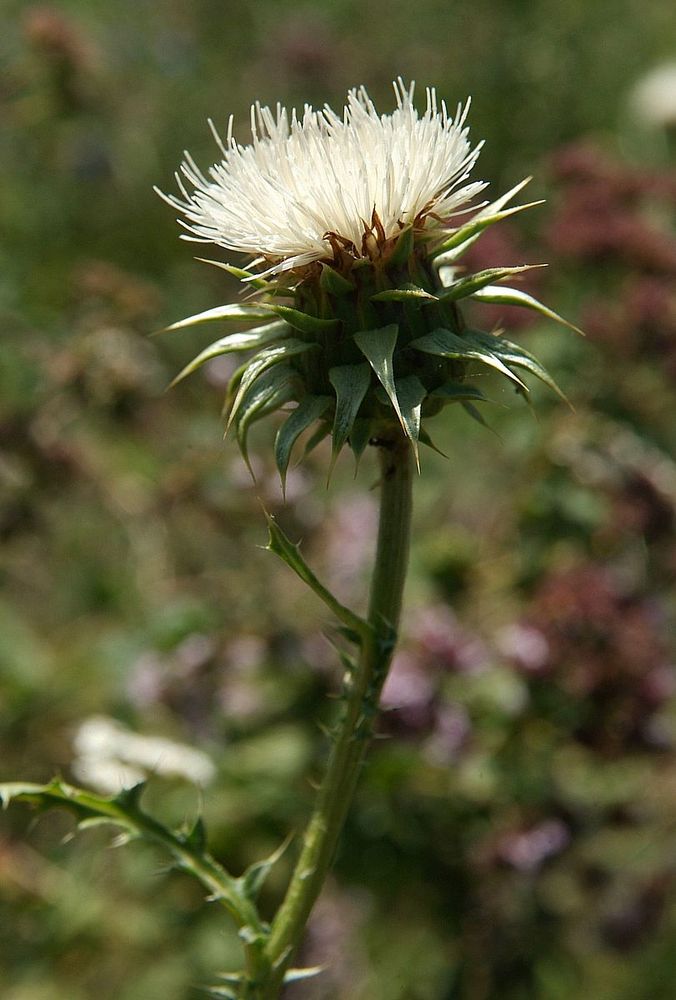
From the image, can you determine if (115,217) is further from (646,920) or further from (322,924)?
(646,920)

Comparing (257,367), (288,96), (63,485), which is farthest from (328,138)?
(288,96)

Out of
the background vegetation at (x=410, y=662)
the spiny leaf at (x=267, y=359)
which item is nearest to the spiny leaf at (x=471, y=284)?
the spiny leaf at (x=267, y=359)

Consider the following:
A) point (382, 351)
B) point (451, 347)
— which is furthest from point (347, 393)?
point (451, 347)

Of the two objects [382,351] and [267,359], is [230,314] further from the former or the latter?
[382,351]

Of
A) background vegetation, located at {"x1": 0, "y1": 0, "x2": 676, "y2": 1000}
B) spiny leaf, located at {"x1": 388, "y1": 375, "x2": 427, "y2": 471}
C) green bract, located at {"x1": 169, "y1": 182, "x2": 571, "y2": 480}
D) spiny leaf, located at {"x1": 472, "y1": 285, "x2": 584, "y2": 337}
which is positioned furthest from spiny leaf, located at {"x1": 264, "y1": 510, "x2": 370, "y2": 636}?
background vegetation, located at {"x1": 0, "y1": 0, "x2": 676, "y2": 1000}

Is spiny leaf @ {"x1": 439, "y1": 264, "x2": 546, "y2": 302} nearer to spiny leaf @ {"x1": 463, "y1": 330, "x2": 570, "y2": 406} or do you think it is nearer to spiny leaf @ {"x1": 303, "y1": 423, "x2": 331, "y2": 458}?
spiny leaf @ {"x1": 463, "y1": 330, "x2": 570, "y2": 406}
